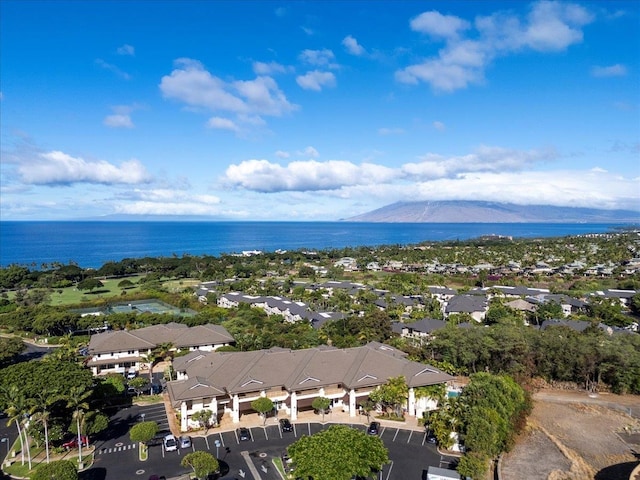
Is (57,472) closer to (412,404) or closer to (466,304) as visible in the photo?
(412,404)

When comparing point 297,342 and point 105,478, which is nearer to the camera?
point 105,478

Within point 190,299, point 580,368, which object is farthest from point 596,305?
point 190,299

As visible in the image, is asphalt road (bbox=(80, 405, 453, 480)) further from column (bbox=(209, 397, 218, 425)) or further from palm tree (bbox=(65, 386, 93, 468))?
palm tree (bbox=(65, 386, 93, 468))

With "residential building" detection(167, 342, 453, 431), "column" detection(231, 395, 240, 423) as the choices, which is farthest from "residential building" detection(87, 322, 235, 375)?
"column" detection(231, 395, 240, 423)

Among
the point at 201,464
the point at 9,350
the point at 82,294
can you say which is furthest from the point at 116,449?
the point at 82,294

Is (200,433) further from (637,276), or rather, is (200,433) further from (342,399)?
(637,276)

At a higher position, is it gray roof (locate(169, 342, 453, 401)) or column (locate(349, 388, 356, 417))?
gray roof (locate(169, 342, 453, 401))
